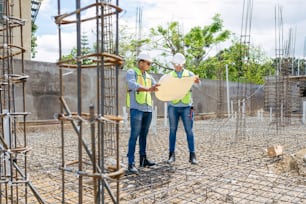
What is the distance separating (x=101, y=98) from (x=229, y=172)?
7.37 feet

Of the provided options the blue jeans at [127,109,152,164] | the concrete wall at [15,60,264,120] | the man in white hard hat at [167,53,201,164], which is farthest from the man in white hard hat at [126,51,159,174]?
the concrete wall at [15,60,264,120]

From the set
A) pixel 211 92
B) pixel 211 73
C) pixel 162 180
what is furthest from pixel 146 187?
pixel 211 73

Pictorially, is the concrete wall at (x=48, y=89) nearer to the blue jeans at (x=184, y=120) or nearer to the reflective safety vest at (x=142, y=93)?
the blue jeans at (x=184, y=120)

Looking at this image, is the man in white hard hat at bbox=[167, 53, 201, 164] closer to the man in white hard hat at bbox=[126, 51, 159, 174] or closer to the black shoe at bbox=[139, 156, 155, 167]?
the black shoe at bbox=[139, 156, 155, 167]

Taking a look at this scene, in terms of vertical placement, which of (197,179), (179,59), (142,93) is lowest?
(197,179)

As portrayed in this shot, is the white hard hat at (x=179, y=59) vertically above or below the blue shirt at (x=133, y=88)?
above

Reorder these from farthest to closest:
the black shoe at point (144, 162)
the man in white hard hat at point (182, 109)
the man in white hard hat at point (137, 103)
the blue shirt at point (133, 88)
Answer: the man in white hard hat at point (182, 109) < the black shoe at point (144, 162) < the man in white hard hat at point (137, 103) < the blue shirt at point (133, 88)

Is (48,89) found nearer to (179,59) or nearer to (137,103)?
(179,59)

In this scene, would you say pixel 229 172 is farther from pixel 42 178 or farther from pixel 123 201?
pixel 42 178

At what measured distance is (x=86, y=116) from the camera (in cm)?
137

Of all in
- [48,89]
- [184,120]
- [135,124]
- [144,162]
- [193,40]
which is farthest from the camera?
[193,40]

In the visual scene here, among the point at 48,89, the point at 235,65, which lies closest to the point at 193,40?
the point at 235,65

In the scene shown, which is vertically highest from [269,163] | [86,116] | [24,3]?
[24,3]

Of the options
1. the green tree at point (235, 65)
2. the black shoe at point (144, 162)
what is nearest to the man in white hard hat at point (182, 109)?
the black shoe at point (144, 162)
